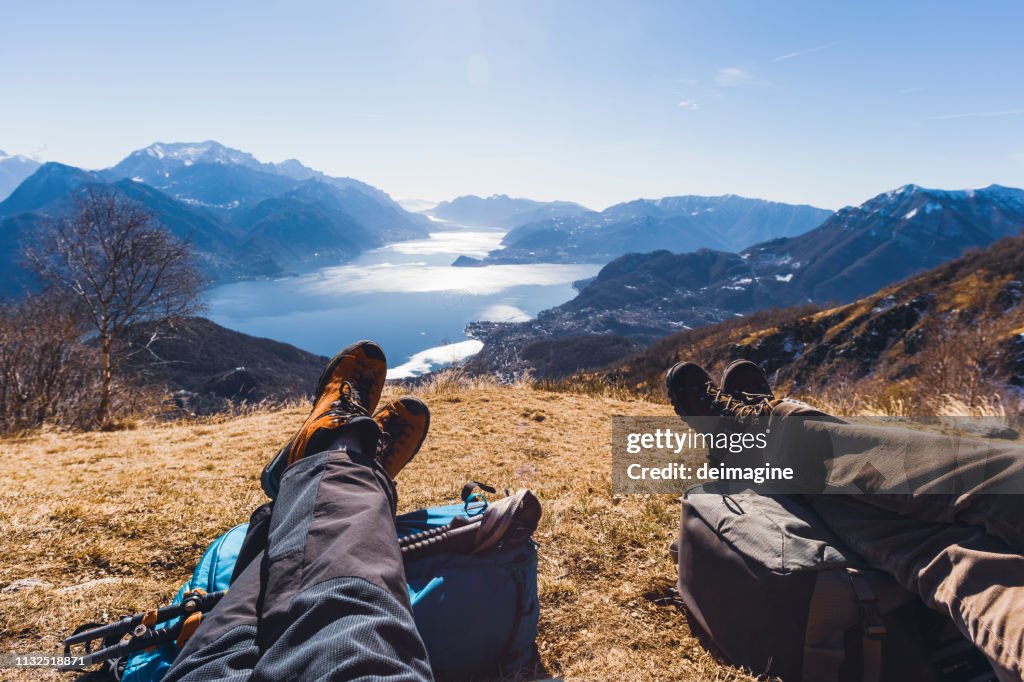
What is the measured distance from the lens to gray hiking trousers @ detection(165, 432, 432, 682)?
4.00 ft

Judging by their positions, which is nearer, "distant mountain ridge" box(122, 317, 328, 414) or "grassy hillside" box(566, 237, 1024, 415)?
"grassy hillside" box(566, 237, 1024, 415)

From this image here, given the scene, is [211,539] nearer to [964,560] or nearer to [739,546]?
[739,546]

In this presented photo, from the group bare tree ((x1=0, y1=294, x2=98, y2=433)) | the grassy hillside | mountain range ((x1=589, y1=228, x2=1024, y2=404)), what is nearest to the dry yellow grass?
bare tree ((x1=0, y1=294, x2=98, y2=433))

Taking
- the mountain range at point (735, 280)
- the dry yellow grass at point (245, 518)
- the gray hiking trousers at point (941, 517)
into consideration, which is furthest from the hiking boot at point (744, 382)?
the mountain range at point (735, 280)

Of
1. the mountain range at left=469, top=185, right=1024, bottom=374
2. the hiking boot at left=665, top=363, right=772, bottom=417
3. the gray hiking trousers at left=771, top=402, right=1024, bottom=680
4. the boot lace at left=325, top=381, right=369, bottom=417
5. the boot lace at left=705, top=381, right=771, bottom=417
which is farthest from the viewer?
the mountain range at left=469, top=185, right=1024, bottom=374

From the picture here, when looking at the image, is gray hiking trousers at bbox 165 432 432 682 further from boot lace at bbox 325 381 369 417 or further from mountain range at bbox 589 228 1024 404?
mountain range at bbox 589 228 1024 404

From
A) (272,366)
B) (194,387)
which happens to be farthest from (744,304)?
(194,387)

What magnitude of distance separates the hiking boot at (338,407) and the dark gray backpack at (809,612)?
174 cm

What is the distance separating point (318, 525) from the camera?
1.59 meters

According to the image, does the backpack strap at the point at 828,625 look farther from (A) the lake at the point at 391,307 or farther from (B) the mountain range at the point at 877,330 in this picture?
(A) the lake at the point at 391,307

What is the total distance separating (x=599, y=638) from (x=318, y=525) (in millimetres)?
1433

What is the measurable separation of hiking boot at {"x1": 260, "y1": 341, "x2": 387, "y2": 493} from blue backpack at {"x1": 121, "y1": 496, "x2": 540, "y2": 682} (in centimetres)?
46

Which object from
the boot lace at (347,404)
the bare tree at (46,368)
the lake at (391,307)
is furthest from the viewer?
the lake at (391,307)

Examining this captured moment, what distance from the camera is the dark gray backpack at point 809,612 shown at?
1.65 meters
